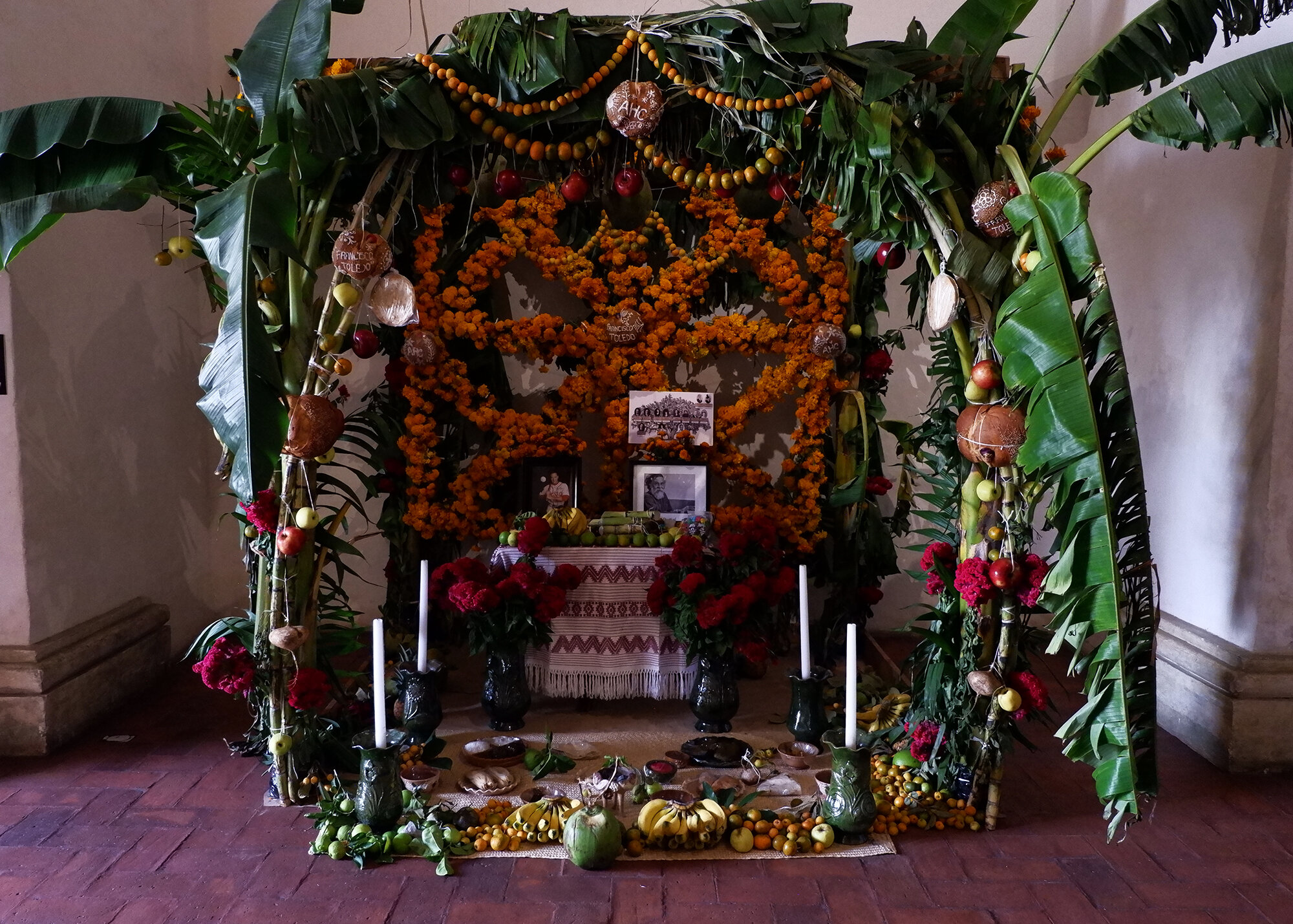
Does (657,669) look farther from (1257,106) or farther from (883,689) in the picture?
(1257,106)

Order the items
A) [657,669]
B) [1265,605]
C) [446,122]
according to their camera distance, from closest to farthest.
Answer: [446,122] → [1265,605] → [657,669]

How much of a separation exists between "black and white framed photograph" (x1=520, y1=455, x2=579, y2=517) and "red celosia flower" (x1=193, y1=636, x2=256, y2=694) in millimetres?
1628

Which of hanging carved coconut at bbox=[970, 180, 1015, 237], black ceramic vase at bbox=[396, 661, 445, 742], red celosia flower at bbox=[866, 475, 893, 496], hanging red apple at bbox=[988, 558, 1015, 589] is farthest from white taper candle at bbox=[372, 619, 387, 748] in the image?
red celosia flower at bbox=[866, 475, 893, 496]

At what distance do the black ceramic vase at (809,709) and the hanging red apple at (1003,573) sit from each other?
929mm

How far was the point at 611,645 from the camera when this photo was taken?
378 centimetres

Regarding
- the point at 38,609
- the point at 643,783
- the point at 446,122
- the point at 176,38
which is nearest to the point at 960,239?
the point at 446,122

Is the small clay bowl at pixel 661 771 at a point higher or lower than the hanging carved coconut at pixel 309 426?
lower

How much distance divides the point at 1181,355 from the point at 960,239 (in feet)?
5.75

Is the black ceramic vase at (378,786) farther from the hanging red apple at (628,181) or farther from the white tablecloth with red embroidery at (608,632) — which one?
the hanging red apple at (628,181)

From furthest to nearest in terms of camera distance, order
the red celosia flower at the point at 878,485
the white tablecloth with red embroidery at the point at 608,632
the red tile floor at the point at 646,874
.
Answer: the red celosia flower at the point at 878,485 → the white tablecloth with red embroidery at the point at 608,632 → the red tile floor at the point at 646,874

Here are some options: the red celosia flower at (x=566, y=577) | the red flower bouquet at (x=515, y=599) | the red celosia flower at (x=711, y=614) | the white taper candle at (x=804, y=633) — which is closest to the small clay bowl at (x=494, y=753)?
the red flower bouquet at (x=515, y=599)

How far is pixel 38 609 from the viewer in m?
3.51

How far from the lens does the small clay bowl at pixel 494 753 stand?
336cm

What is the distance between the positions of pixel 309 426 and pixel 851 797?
2088mm
